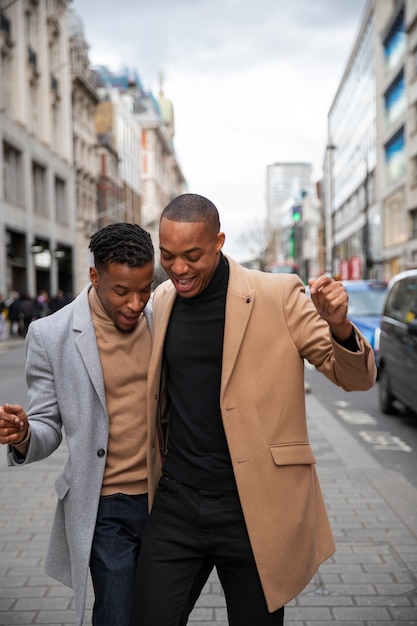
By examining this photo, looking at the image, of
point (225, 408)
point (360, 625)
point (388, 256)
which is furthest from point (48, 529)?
point (388, 256)

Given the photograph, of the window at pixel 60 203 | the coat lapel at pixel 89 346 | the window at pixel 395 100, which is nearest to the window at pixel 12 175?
the window at pixel 60 203

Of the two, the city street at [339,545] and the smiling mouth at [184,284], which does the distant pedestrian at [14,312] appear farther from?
the smiling mouth at [184,284]

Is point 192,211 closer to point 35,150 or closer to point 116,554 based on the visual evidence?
point 116,554

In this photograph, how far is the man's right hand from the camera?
2.45 m

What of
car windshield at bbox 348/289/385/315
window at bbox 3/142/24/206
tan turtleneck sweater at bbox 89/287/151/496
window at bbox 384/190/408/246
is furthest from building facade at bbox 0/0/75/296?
tan turtleneck sweater at bbox 89/287/151/496

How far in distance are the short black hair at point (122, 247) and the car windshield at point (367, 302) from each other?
1305cm

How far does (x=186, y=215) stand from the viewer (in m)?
2.47

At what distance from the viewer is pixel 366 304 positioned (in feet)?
51.5

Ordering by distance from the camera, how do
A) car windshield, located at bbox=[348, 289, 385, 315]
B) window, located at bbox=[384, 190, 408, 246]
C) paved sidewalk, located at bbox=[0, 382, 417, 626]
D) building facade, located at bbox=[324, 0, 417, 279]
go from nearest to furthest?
1. paved sidewalk, located at bbox=[0, 382, 417, 626]
2. car windshield, located at bbox=[348, 289, 385, 315]
3. building facade, located at bbox=[324, 0, 417, 279]
4. window, located at bbox=[384, 190, 408, 246]

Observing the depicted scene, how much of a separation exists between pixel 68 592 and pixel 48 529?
48.3 inches

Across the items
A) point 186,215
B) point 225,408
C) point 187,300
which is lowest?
point 225,408

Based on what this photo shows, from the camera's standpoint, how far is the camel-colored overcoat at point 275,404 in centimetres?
246

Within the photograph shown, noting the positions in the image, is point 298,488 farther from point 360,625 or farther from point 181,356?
point 360,625

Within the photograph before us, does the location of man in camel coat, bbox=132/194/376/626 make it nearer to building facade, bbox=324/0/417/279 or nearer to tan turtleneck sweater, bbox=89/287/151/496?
tan turtleneck sweater, bbox=89/287/151/496
